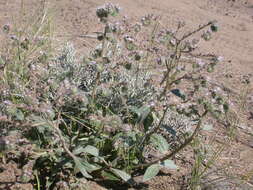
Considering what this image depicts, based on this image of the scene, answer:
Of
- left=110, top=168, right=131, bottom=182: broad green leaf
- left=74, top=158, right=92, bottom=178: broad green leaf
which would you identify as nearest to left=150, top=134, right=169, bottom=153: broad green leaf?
left=110, top=168, right=131, bottom=182: broad green leaf

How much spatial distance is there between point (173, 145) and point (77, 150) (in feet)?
2.46

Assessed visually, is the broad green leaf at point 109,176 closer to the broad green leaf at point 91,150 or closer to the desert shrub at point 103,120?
the desert shrub at point 103,120

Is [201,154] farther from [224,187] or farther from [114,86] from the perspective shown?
[114,86]

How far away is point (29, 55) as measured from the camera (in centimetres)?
312

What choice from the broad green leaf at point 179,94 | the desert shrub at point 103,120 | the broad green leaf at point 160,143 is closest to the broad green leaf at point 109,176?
the desert shrub at point 103,120

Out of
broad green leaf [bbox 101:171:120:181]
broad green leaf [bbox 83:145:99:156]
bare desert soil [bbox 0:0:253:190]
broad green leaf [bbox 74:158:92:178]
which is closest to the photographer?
broad green leaf [bbox 74:158:92:178]

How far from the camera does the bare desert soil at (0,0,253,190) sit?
2543 millimetres

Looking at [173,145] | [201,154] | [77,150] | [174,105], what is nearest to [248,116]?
[173,145]

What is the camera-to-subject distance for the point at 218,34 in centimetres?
542

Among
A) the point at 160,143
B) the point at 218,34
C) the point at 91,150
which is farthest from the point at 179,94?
the point at 218,34

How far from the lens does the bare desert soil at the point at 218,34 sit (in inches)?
100

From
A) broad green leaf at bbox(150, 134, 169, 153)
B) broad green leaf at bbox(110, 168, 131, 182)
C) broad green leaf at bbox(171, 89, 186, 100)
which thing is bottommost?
broad green leaf at bbox(110, 168, 131, 182)

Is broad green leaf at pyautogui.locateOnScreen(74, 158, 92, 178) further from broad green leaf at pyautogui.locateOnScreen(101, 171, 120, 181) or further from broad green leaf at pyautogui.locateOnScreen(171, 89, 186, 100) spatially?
broad green leaf at pyautogui.locateOnScreen(171, 89, 186, 100)

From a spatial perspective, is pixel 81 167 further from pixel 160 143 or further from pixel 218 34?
pixel 218 34
